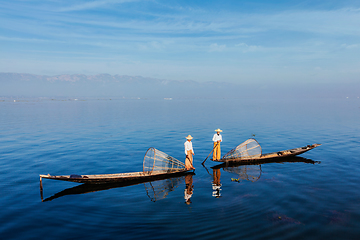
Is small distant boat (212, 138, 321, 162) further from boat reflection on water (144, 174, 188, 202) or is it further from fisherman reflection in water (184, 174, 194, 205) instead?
boat reflection on water (144, 174, 188, 202)

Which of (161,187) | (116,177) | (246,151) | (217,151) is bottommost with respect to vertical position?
(161,187)

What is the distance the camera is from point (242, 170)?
71.0 ft

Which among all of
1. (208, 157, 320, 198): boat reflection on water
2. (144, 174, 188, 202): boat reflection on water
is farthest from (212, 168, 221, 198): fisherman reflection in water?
(144, 174, 188, 202): boat reflection on water

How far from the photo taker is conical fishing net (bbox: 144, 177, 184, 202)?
15.5 metres

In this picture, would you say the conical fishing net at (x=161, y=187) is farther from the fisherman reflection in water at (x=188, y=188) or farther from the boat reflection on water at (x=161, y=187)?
the fisherman reflection in water at (x=188, y=188)

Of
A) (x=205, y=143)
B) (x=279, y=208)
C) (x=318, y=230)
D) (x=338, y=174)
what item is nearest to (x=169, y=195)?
(x=279, y=208)

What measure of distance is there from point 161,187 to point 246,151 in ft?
36.8

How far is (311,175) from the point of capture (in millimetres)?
19250

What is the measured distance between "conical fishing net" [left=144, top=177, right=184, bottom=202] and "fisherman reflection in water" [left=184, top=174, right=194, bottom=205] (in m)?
0.59

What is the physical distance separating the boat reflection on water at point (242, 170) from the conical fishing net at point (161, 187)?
10.4 feet

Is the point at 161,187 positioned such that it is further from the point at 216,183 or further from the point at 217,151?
the point at 217,151

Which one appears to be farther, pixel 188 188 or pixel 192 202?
pixel 188 188

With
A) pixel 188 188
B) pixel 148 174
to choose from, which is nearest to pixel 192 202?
pixel 188 188

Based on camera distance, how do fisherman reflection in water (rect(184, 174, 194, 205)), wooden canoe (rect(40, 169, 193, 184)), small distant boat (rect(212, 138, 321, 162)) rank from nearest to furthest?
1. fisherman reflection in water (rect(184, 174, 194, 205))
2. wooden canoe (rect(40, 169, 193, 184))
3. small distant boat (rect(212, 138, 321, 162))
